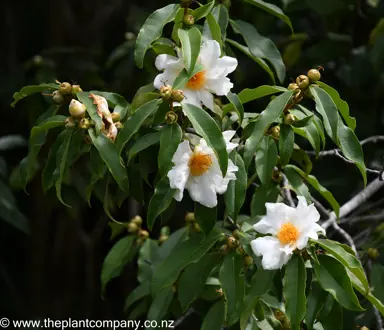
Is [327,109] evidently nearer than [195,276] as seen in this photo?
Yes

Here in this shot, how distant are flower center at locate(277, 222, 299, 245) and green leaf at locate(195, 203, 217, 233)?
0.41ft

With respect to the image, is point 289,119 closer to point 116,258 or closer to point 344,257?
point 344,257

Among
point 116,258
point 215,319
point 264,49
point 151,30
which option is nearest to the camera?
point 151,30

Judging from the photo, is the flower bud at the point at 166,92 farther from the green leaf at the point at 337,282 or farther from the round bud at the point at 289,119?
the green leaf at the point at 337,282

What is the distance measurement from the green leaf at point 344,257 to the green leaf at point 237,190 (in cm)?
15

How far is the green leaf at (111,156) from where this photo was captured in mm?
1266

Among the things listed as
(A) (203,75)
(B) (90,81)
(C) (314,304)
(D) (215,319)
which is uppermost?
(A) (203,75)

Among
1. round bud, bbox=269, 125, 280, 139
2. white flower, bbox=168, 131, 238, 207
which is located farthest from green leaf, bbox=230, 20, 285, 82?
white flower, bbox=168, 131, 238, 207

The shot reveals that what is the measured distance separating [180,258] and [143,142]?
23cm

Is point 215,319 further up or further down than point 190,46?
further down

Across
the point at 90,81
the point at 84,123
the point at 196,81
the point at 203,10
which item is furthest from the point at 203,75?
the point at 90,81

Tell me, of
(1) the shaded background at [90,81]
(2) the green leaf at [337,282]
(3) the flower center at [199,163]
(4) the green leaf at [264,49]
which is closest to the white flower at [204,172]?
(3) the flower center at [199,163]

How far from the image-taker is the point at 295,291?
1271 millimetres

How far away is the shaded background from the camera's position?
2.24 metres
